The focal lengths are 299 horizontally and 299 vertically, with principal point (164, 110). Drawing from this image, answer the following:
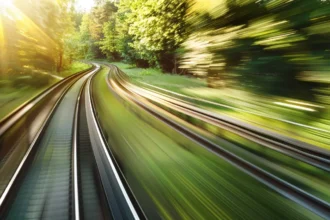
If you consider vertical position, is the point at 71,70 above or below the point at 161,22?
below

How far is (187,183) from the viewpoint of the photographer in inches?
275

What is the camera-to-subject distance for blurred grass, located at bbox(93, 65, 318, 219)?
226 inches

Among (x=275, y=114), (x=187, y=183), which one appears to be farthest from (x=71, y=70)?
(x=187, y=183)

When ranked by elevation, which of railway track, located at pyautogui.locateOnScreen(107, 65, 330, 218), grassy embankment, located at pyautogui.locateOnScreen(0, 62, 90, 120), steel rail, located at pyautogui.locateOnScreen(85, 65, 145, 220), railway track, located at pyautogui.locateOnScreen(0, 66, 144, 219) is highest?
railway track, located at pyautogui.locateOnScreen(107, 65, 330, 218)

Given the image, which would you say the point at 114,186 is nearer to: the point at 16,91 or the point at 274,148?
the point at 274,148

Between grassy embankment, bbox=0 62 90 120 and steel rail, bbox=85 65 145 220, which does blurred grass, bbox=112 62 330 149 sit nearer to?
steel rail, bbox=85 65 145 220

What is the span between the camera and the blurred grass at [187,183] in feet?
18.8

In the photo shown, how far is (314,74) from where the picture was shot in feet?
34.0

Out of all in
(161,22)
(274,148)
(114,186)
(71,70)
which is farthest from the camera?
(71,70)

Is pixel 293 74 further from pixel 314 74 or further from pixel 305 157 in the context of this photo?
pixel 305 157

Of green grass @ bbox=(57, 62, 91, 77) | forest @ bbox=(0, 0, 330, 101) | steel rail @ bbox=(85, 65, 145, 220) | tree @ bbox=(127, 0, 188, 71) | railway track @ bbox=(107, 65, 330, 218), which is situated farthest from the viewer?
green grass @ bbox=(57, 62, 91, 77)

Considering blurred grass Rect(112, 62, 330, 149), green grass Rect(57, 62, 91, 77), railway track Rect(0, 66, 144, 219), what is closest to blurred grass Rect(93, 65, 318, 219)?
railway track Rect(0, 66, 144, 219)

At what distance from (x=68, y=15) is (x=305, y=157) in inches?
1320

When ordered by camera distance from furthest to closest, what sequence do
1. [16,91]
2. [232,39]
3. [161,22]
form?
[16,91] < [161,22] < [232,39]
